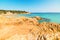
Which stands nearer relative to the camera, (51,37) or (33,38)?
(51,37)

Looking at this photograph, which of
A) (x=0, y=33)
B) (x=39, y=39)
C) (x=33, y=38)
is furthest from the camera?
(x=0, y=33)

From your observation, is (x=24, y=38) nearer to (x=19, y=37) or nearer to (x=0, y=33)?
(x=19, y=37)

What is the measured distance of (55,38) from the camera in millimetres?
6938

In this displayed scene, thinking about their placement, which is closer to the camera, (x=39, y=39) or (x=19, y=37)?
(x=39, y=39)

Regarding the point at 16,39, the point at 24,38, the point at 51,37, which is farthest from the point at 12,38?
the point at 51,37

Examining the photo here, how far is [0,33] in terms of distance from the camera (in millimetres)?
9195

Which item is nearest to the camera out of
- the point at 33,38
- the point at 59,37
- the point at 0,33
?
the point at 59,37

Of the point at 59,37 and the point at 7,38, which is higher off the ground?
the point at 59,37

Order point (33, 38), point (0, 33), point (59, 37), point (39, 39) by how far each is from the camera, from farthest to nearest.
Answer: point (0, 33) → point (33, 38) → point (39, 39) → point (59, 37)

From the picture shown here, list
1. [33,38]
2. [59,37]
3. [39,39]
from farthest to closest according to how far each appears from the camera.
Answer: [33,38] → [39,39] → [59,37]

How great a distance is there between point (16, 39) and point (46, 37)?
6.66 ft

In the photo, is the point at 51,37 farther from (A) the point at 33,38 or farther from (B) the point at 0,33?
(B) the point at 0,33

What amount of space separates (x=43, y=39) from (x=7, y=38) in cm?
253

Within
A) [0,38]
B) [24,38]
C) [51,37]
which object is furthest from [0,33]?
[51,37]
